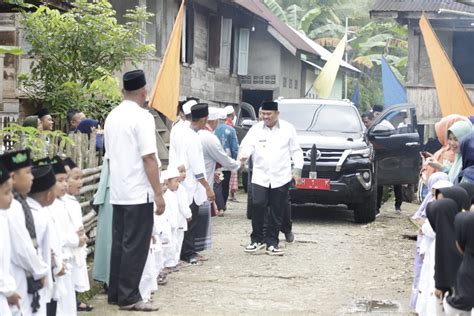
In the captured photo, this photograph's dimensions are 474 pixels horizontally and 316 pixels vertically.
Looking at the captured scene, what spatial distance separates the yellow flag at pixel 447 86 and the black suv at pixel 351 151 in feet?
10.4

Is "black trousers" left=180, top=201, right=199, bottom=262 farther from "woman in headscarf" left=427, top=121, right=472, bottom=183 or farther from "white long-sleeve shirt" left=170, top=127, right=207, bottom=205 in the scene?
"woman in headscarf" left=427, top=121, right=472, bottom=183

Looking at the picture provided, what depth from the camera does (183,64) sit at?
2388 cm

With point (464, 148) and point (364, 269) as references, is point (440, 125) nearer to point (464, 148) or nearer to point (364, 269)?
point (464, 148)

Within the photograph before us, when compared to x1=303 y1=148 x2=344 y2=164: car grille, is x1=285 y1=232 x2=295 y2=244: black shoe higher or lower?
lower

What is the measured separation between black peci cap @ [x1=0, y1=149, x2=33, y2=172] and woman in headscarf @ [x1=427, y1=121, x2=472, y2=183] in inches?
154

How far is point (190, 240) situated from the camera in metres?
11.0

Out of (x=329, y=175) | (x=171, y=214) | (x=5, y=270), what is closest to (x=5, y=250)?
(x=5, y=270)

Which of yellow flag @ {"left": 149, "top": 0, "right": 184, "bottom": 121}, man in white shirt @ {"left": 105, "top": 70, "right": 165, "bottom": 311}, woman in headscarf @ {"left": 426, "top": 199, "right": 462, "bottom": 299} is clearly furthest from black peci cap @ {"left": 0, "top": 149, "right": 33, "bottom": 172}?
yellow flag @ {"left": 149, "top": 0, "right": 184, "bottom": 121}

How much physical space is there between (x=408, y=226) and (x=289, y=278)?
5810 mm

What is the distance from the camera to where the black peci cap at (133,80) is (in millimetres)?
8250

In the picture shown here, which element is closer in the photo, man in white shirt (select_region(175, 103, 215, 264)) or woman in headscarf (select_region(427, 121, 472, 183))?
woman in headscarf (select_region(427, 121, 472, 183))

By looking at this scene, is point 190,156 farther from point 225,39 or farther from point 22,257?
point 225,39

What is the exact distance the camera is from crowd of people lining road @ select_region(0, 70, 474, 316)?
5875 mm

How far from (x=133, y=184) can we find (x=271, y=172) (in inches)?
159
